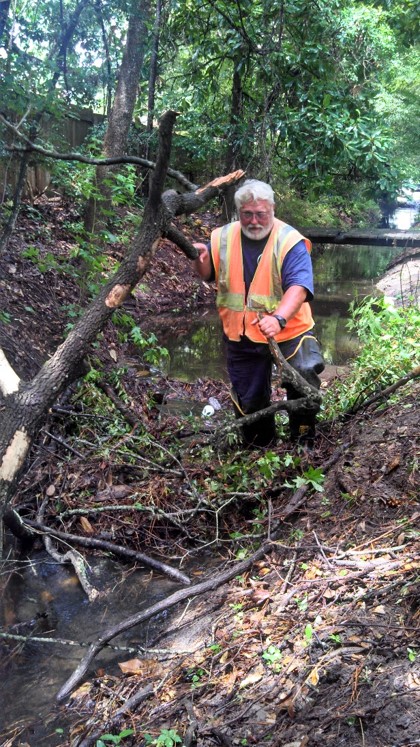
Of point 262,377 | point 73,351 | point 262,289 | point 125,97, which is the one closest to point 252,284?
point 262,289

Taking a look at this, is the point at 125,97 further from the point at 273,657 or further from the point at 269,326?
the point at 273,657

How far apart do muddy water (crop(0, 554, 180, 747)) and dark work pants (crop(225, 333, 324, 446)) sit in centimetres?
140

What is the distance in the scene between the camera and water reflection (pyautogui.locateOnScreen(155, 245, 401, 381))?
8.07 m

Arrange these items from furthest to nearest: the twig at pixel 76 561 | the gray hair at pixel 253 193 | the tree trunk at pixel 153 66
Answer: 1. the tree trunk at pixel 153 66
2. the gray hair at pixel 253 193
3. the twig at pixel 76 561

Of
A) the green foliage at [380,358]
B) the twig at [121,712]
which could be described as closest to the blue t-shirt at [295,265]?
the green foliage at [380,358]

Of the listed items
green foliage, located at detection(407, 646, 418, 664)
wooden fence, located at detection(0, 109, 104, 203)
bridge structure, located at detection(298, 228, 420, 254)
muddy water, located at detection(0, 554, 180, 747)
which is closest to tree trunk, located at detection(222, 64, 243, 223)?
wooden fence, located at detection(0, 109, 104, 203)

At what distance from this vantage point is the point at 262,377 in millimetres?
4086

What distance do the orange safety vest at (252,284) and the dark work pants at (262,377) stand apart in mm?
105

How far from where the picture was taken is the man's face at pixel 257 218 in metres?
3.59

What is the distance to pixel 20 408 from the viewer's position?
2785 millimetres

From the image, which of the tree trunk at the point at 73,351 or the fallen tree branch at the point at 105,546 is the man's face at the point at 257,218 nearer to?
the tree trunk at the point at 73,351

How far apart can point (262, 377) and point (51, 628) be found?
2.07 meters

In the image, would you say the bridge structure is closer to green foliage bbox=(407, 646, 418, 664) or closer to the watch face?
the watch face

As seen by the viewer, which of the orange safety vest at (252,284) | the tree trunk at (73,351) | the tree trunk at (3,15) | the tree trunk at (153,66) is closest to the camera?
the tree trunk at (73,351)
